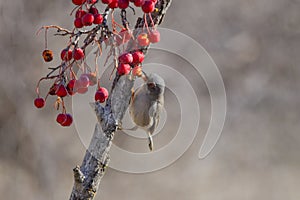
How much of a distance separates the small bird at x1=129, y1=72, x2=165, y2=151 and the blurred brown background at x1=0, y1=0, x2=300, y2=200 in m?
2.72

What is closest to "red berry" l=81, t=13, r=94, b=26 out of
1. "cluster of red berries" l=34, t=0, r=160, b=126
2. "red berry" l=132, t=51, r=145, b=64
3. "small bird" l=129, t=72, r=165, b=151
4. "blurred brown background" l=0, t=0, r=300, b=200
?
"cluster of red berries" l=34, t=0, r=160, b=126

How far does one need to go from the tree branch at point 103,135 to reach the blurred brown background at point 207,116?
308 cm

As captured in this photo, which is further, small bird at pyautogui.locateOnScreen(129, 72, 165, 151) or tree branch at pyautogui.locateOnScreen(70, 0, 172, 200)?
small bird at pyautogui.locateOnScreen(129, 72, 165, 151)

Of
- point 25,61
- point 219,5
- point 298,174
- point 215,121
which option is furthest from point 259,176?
point 25,61

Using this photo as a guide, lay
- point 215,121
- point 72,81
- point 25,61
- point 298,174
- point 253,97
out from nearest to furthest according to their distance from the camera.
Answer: point 72,81, point 25,61, point 215,121, point 298,174, point 253,97

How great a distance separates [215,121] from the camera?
4598 millimetres

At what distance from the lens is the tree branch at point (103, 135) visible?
3.91 ft

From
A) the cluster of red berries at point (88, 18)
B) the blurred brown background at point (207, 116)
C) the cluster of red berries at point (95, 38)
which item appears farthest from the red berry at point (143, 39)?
the blurred brown background at point (207, 116)

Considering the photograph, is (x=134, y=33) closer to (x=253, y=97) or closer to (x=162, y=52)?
(x=162, y=52)

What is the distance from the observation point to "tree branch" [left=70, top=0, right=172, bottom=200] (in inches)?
46.9

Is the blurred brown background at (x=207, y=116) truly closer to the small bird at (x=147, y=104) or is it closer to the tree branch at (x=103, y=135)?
the small bird at (x=147, y=104)

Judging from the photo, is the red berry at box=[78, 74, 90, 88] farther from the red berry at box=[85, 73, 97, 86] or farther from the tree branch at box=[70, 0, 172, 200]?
the tree branch at box=[70, 0, 172, 200]

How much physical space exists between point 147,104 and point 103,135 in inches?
13.5

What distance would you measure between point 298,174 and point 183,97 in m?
1.26
